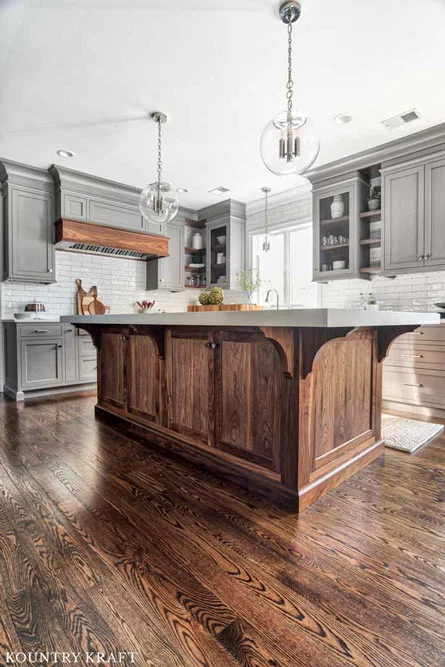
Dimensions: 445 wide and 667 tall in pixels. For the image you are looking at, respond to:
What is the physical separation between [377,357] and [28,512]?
85.8 inches

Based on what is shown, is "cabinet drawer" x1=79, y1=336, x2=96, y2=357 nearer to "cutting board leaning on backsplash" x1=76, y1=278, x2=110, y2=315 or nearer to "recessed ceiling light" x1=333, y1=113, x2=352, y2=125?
"cutting board leaning on backsplash" x1=76, y1=278, x2=110, y2=315

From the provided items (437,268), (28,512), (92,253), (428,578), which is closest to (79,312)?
(92,253)

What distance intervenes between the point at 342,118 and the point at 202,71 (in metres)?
1.40

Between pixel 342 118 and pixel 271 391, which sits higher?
pixel 342 118

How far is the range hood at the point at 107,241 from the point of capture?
14.7ft

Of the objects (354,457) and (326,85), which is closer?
(354,457)

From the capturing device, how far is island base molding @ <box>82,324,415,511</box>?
173cm

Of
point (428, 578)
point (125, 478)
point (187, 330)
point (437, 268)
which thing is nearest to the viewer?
point (428, 578)

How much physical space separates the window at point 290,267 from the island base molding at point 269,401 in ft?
9.49

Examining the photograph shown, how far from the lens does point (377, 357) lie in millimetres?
2400

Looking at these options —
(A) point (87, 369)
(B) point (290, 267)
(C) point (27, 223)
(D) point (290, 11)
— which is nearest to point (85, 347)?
(A) point (87, 369)

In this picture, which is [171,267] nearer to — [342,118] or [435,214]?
[342,118]

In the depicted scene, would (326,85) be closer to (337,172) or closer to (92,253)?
(337,172)

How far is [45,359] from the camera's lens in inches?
172
